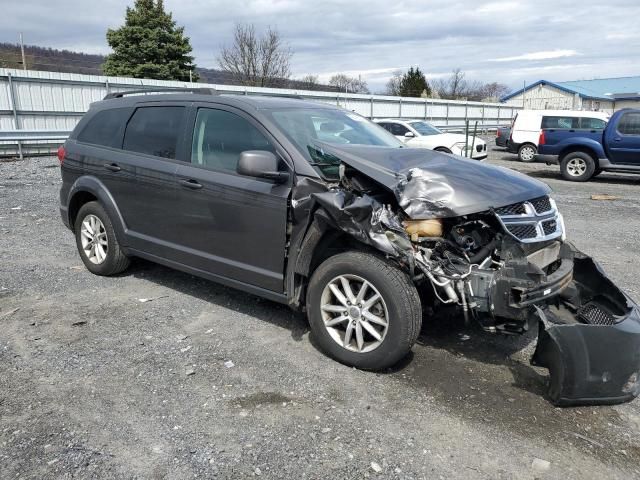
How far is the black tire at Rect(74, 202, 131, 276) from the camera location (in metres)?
5.26

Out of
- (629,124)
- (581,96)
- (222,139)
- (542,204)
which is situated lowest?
(542,204)

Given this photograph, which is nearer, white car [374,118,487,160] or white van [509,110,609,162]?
white car [374,118,487,160]

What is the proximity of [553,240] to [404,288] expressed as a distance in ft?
3.72

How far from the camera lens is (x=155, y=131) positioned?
484 cm

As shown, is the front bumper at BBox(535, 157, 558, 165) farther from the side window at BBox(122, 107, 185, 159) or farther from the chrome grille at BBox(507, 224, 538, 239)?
the side window at BBox(122, 107, 185, 159)

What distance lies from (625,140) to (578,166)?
1370mm

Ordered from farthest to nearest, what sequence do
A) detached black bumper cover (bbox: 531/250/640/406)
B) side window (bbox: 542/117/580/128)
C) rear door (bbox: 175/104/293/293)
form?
side window (bbox: 542/117/580/128)
rear door (bbox: 175/104/293/293)
detached black bumper cover (bbox: 531/250/640/406)

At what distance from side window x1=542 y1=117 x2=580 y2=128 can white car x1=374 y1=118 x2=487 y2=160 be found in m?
2.61

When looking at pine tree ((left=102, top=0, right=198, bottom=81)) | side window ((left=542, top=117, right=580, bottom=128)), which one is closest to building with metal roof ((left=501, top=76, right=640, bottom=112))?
pine tree ((left=102, top=0, right=198, bottom=81))

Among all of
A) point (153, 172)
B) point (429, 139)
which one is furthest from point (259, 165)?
point (429, 139)

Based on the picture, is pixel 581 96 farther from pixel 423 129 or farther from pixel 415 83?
pixel 423 129

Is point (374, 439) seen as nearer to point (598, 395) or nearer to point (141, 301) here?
point (598, 395)

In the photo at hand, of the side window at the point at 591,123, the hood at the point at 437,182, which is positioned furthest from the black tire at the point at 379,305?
the side window at the point at 591,123

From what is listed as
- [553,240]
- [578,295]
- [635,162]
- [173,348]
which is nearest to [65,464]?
[173,348]
